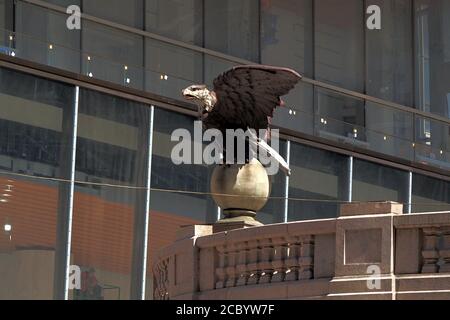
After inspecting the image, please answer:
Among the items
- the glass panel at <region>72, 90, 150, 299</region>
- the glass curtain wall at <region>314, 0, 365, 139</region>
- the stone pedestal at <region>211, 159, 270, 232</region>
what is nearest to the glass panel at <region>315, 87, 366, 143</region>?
the glass curtain wall at <region>314, 0, 365, 139</region>

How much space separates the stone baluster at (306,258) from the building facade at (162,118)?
11180 millimetres

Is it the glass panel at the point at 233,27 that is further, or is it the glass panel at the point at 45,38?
the glass panel at the point at 233,27

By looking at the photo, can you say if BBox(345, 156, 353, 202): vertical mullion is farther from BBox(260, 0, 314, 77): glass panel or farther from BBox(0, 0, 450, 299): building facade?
Answer: BBox(260, 0, 314, 77): glass panel

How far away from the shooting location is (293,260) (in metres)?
19.2

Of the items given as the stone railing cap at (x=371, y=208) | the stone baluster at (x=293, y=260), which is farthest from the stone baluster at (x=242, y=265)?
the stone railing cap at (x=371, y=208)

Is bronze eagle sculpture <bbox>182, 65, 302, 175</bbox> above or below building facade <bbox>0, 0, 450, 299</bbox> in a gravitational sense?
below

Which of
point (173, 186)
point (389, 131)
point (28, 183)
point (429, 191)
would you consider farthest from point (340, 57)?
point (28, 183)

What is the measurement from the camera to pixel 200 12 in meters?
35.4

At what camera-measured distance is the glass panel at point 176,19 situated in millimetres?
34263

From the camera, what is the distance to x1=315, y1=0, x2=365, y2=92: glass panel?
38.1 meters

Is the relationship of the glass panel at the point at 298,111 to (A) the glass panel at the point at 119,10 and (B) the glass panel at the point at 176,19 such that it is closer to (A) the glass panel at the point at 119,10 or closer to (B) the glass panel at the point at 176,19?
(B) the glass panel at the point at 176,19

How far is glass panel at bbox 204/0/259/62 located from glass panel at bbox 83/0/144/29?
1.84 meters

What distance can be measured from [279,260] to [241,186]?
6.15 ft
